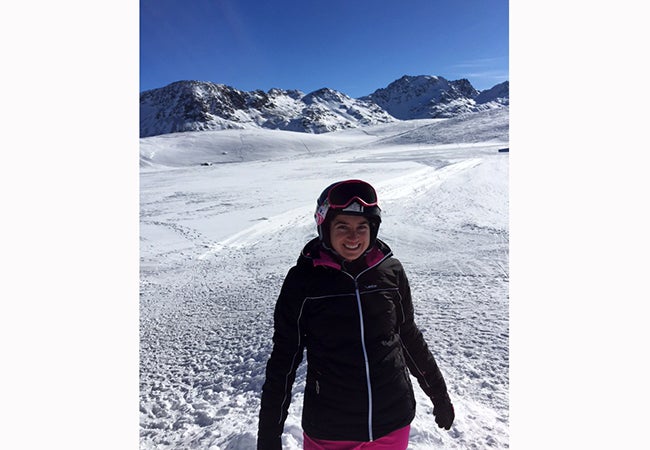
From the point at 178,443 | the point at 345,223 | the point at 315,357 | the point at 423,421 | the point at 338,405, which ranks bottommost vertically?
the point at 178,443

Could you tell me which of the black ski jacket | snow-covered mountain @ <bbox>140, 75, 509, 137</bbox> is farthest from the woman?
snow-covered mountain @ <bbox>140, 75, 509, 137</bbox>

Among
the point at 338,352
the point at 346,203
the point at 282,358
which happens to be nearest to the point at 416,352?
the point at 338,352

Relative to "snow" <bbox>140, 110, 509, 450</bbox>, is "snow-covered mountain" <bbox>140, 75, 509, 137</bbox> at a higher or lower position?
higher

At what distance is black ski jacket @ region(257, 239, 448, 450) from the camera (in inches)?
54.0

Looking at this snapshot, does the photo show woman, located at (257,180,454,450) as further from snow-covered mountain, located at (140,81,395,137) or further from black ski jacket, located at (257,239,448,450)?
snow-covered mountain, located at (140,81,395,137)

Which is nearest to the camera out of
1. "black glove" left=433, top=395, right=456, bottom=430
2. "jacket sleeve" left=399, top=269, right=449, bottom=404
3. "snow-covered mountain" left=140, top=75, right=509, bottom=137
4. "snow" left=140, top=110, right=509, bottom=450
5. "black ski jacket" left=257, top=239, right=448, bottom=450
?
"black ski jacket" left=257, top=239, right=448, bottom=450

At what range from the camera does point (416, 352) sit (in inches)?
63.6

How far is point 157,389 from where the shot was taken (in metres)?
2.67

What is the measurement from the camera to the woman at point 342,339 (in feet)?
4.50

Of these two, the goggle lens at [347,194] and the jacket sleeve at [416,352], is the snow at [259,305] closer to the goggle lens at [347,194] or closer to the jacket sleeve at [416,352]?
the jacket sleeve at [416,352]
